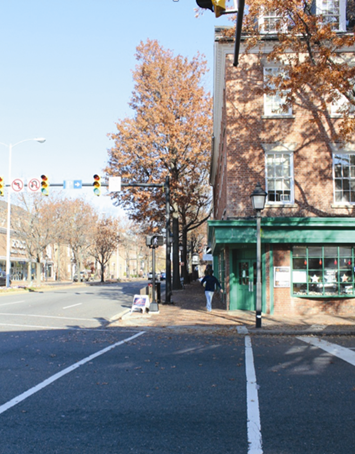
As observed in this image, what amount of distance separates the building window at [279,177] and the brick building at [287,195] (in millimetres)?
40

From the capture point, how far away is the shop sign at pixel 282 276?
1817 cm

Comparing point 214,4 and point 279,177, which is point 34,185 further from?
point 214,4

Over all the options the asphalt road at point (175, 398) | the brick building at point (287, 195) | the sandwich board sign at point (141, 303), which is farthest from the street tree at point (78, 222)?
the asphalt road at point (175, 398)

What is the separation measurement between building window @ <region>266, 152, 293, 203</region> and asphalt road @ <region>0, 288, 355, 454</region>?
8872 mm

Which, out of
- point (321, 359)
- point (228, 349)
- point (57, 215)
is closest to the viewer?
point (321, 359)

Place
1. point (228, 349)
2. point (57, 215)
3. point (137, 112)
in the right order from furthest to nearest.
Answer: point (57, 215) → point (137, 112) → point (228, 349)

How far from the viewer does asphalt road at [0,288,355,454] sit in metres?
4.43

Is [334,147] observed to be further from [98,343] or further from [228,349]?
[98,343]

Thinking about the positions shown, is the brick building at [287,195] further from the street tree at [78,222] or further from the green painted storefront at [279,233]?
the street tree at [78,222]

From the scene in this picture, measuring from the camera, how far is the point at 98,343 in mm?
10703

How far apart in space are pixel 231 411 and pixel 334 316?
13.2 meters

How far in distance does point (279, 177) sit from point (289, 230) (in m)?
2.28

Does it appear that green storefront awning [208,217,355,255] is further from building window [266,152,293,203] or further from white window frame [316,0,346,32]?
white window frame [316,0,346,32]

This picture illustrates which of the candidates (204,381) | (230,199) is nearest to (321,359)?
(204,381)
